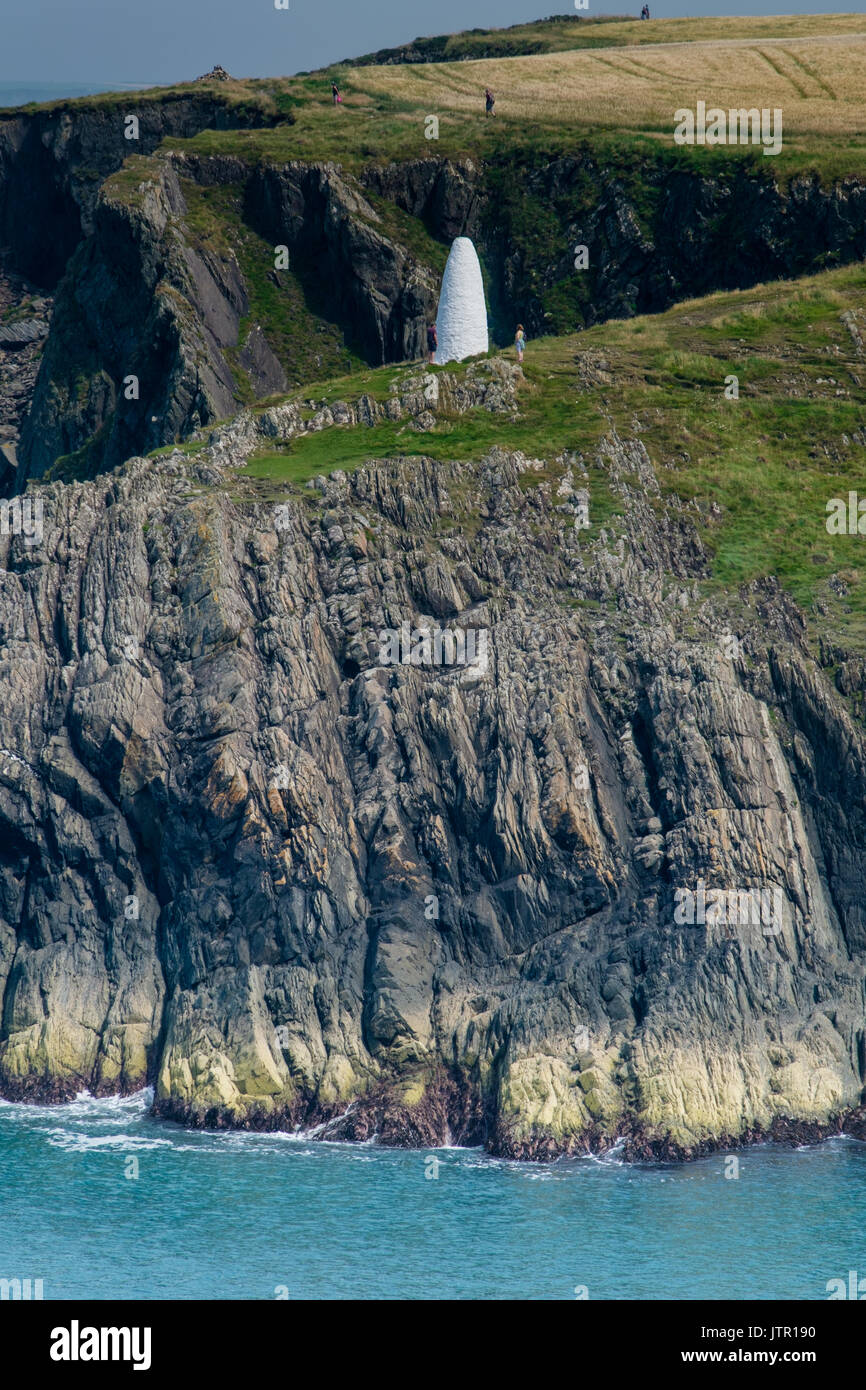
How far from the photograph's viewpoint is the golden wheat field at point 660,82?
10556cm

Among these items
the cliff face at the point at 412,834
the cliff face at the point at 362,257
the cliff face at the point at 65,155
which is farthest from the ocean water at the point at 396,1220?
the cliff face at the point at 65,155

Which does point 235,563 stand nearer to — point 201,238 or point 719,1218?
point 719,1218

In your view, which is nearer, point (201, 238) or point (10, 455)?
point (201, 238)

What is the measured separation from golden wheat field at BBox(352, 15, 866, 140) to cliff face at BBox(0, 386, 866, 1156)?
49.3 metres

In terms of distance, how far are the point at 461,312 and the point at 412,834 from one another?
33.1 m

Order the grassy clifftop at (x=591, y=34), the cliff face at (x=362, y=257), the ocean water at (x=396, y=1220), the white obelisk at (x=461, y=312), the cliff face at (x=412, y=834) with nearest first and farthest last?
1. the ocean water at (x=396, y=1220)
2. the cliff face at (x=412, y=834)
3. the white obelisk at (x=461, y=312)
4. the cliff face at (x=362, y=257)
5. the grassy clifftop at (x=591, y=34)

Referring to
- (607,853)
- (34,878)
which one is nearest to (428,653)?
(607,853)

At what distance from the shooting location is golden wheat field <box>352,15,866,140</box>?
10556 cm

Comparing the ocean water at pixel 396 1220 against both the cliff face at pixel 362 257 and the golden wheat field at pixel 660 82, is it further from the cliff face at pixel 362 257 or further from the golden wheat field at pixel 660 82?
the golden wheat field at pixel 660 82

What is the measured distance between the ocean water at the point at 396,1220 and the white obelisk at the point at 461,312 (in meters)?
42.6

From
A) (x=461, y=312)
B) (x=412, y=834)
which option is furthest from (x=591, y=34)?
(x=412, y=834)

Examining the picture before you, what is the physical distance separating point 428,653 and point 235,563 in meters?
8.41

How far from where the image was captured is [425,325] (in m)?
97.8

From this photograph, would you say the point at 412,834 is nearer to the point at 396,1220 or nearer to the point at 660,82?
the point at 396,1220
